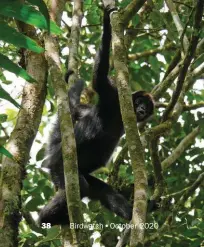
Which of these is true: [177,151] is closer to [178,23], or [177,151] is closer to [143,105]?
[143,105]

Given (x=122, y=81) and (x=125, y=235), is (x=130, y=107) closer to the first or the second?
(x=122, y=81)

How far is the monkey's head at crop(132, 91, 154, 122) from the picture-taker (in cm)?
627

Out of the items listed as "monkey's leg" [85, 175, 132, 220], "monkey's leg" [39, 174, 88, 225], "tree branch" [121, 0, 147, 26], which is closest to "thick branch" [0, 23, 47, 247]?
"tree branch" [121, 0, 147, 26]

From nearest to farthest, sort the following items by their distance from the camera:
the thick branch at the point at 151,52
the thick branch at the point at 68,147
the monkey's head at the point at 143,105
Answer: the thick branch at the point at 68,147
the monkey's head at the point at 143,105
the thick branch at the point at 151,52

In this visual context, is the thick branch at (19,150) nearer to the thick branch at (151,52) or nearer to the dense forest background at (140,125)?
the dense forest background at (140,125)

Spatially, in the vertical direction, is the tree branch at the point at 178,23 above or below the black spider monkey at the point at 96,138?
above

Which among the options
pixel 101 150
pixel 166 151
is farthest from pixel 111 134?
pixel 166 151

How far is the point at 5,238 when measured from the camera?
2.55 metres

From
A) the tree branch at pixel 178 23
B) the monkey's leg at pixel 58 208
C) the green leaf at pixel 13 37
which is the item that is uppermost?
the tree branch at pixel 178 23

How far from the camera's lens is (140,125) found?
6520 millimetres

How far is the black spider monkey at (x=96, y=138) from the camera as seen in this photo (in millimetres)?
5398

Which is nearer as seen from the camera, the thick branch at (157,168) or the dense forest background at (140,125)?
the dense forest background at (140,125)

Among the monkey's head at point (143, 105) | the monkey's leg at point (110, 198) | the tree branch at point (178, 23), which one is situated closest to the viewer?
the tree branch at point (178, 23)

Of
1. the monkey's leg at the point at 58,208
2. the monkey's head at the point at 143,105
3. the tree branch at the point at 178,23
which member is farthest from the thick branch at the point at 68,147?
the monkey's head at the point at 143,105
